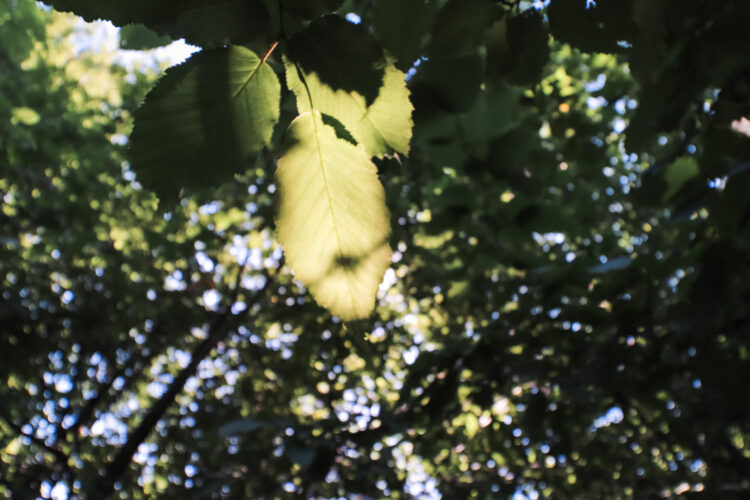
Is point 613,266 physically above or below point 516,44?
above

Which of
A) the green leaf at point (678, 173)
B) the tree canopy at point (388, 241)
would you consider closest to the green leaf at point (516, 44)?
the tree canopy at point (388, 241)

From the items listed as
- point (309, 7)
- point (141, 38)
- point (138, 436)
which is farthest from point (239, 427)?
point (138, 436)

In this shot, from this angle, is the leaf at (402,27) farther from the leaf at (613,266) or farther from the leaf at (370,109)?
the leaf at (613,266)

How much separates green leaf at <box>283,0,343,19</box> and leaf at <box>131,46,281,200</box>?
2.6 inches

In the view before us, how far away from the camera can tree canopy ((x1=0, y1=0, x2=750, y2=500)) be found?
21.2 inches

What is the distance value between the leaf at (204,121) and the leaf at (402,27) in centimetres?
19

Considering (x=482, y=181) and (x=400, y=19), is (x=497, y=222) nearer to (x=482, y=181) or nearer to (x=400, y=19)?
(x=482, y=181)

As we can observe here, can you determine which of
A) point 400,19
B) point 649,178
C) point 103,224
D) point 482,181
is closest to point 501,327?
point 482,181

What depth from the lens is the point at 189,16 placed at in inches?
21.3

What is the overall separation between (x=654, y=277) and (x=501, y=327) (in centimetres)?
61

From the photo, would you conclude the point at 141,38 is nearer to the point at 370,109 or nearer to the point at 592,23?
the point at 370,109

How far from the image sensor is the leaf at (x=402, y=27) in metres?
0.68

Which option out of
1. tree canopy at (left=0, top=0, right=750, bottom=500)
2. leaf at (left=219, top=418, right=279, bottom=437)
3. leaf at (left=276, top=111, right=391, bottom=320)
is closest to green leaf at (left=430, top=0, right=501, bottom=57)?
tree canopy at (left=0, top=0, right=750, bottom=500)

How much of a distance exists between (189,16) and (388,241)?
291 millimetres
